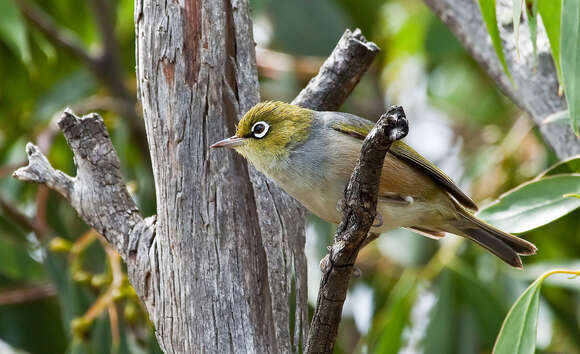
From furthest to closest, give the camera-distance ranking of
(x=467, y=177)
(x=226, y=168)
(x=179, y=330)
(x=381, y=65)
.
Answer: (x=381, y=65) → (x=467, y=177) → (x=226, y=168) → (x=179, y=330)

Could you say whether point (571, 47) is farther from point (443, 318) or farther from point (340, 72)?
point (443, 318)

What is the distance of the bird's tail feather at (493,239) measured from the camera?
4.12 m

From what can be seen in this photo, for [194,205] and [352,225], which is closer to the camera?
[352,225]

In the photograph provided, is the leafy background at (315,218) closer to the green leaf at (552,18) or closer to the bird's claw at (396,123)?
the green leaf at (552,18)

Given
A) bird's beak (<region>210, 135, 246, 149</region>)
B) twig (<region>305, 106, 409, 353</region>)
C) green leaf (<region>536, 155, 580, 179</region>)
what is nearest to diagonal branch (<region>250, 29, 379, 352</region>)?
bird's beak (<region>210, 135, 246, 149</region>)

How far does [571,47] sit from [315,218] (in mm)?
2975

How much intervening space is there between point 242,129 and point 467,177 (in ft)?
9.59

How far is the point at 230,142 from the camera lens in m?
3.38

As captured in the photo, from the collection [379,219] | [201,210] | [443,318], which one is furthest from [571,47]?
[443,318]

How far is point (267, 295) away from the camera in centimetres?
328

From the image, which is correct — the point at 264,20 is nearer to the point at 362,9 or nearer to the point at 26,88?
the point at 362,9

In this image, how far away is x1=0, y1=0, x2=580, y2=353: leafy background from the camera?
493 cm

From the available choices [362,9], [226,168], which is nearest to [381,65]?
[362,9]

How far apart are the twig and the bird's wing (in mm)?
1056
